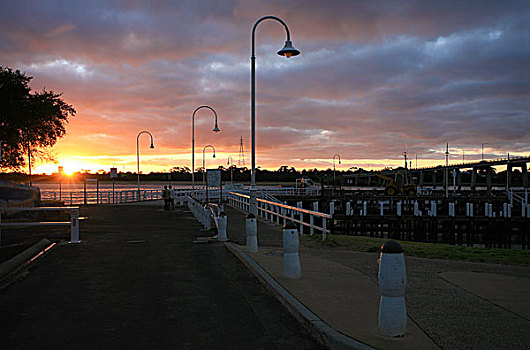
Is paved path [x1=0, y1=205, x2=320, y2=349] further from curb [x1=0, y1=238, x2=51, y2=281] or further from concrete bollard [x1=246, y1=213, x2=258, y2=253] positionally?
concrete bollard [x1=246, y1=213, x2=258, y2=253]

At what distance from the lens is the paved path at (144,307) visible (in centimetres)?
566

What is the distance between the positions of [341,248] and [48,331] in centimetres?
967

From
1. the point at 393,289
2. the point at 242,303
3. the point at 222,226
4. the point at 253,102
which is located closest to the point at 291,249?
the point at 242,303

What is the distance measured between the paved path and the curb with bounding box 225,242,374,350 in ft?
0.38

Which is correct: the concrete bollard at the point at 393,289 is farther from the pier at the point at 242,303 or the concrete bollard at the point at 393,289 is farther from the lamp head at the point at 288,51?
the lamp head at the point at 288,51

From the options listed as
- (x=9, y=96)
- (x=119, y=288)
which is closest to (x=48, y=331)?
(x=119, y=288)

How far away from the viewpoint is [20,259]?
445 inches

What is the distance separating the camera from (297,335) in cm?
Result: 583

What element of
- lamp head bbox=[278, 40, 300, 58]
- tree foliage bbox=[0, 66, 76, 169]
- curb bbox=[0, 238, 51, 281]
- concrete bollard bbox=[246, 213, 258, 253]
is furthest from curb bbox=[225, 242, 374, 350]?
tree foliage bbox=[0, 66, 76, 169]

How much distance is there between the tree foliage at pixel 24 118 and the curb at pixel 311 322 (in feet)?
91.8

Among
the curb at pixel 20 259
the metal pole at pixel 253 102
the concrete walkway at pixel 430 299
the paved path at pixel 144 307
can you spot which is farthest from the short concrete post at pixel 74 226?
the concrete walkway at pixel 430 299

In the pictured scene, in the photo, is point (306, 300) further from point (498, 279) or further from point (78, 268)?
point (78, 268)

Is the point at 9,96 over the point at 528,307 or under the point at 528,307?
over

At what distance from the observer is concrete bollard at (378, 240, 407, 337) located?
525 cm
